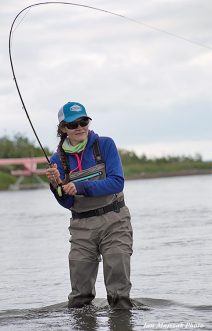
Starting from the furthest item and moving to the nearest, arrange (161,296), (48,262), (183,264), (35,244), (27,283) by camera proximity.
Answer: (35,244) → (48,262) → (183,264) → (27,283) → (161,296)

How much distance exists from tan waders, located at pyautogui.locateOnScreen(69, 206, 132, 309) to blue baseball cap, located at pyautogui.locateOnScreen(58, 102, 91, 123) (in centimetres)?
78

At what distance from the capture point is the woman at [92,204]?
781 cm

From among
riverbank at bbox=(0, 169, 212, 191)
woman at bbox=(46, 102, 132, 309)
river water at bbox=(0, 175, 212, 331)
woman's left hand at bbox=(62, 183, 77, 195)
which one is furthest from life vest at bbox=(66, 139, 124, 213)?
riverbank at bbox=(0, 169, 212, 191)

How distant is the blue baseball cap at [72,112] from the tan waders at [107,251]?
781 mm

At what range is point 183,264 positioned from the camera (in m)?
12.4

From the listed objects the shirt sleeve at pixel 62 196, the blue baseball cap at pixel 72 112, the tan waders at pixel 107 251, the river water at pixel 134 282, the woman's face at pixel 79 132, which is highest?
the blue baseball cap at pixel 72 112

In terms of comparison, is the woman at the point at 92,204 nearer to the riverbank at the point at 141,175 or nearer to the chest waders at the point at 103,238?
the chest waders at the point at 103,238

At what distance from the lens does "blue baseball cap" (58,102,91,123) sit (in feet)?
25.7

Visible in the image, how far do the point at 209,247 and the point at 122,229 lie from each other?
6.50m

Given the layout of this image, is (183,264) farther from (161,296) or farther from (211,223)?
(211,223)

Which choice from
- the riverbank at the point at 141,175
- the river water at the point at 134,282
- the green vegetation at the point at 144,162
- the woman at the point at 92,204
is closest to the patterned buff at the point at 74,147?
the woman at the point at 92,204

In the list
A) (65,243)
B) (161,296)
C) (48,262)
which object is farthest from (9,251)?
(161,296)

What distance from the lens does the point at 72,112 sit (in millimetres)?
7844

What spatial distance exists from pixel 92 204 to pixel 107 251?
0.38 meters
